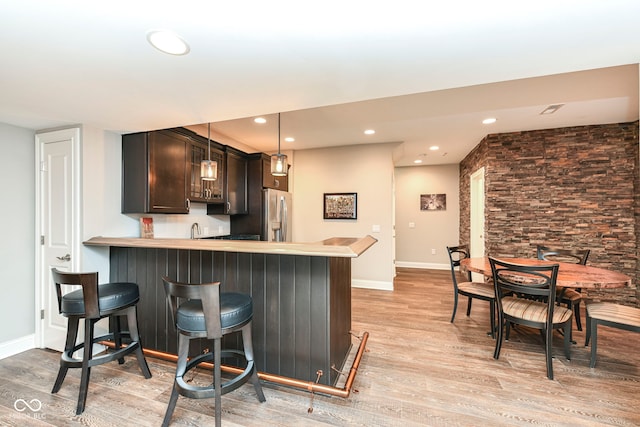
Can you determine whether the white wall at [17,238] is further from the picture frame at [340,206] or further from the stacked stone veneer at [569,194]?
the stacked stone veneer at [569,194]

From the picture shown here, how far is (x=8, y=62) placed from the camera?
1483 millimetres

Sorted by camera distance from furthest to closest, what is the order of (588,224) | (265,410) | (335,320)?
1. (588,224)
2. (335,320)
3. (265,410)

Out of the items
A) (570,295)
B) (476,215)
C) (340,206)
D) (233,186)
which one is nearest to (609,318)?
(570,295)

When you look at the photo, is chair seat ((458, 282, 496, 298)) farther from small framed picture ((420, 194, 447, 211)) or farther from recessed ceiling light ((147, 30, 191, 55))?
small framed picture ((420, 194, 447, 211))

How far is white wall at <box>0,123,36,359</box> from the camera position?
2.50 metres

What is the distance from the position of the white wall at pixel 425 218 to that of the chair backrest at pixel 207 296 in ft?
20.0

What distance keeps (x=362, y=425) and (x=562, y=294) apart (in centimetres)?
255

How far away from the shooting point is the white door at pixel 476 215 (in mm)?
5126

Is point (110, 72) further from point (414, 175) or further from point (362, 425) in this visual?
point (414, 175)

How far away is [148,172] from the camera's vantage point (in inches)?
105

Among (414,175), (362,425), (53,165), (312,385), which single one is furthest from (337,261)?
(414,175)

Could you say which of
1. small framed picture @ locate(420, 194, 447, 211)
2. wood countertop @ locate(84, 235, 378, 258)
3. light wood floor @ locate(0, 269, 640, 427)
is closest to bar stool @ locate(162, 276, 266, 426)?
light wood floor @ locate(0, 269, 640, 427)

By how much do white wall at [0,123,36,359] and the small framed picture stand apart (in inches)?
267

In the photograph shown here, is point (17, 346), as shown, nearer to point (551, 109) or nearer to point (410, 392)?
point (410, 392)
